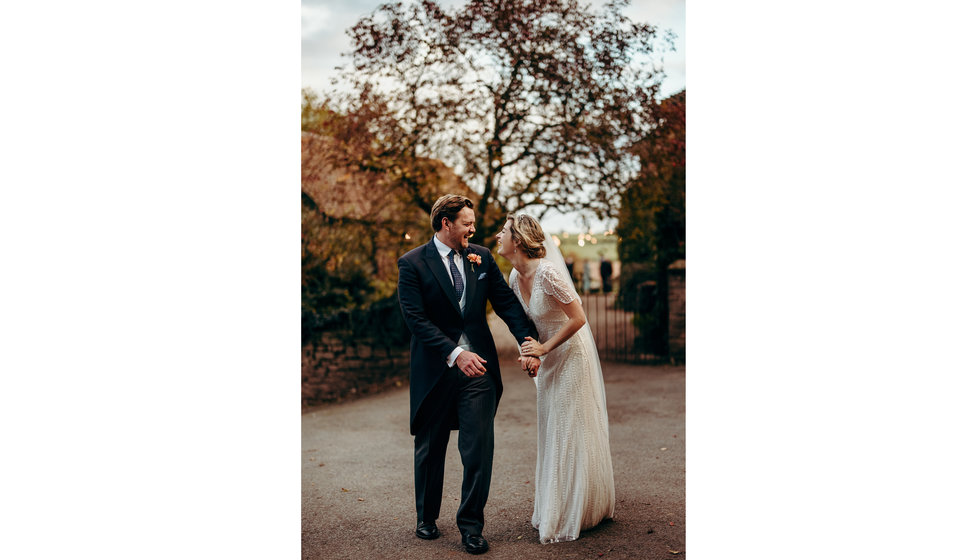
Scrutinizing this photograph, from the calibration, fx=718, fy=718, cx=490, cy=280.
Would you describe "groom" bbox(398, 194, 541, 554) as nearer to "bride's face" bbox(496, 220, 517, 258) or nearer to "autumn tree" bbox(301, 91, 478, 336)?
"bride's face" bbox(496, 220, 517, 258)

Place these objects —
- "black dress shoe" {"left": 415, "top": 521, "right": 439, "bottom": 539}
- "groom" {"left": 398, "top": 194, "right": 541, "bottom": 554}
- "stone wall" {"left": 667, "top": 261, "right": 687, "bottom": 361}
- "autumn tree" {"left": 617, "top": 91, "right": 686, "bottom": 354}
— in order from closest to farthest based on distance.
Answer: "groom" {"left": 398, "top": 194, "right": 541, "bottom": 554}
"black dress shoe" {"left": 415, "top": 521, "right": 439, "bottom": 539}
"autumn tree" {"left": 617, "top": 91, "right": 686, "bottom": 354}
"stone wall" {"left": 667, "top": 261, "right": 687, "bottom": 361}

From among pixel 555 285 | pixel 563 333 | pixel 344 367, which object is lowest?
pixel 344 367

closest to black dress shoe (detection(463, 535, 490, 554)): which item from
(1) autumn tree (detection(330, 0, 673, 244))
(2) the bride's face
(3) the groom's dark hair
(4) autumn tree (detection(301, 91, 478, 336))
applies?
(2) the bride's face

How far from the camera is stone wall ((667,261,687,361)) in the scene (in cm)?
1117

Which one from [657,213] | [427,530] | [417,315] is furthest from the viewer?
[657,213]

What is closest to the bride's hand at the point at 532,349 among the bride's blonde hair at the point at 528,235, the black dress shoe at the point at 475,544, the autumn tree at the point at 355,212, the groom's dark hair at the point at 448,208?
the bride's blonde hair at the point at 528,235

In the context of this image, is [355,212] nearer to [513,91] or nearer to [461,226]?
[513,91]

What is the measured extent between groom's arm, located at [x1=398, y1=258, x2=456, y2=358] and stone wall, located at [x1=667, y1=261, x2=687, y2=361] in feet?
26.2

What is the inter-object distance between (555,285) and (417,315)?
0.75 m

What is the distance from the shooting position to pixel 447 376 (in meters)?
3.89

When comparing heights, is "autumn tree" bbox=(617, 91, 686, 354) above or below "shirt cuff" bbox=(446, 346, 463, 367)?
above

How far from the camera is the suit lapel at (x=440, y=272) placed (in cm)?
387

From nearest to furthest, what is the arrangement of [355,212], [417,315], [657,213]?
[417,315], [355,212], [657,213]

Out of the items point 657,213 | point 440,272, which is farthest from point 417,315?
point 657,213
